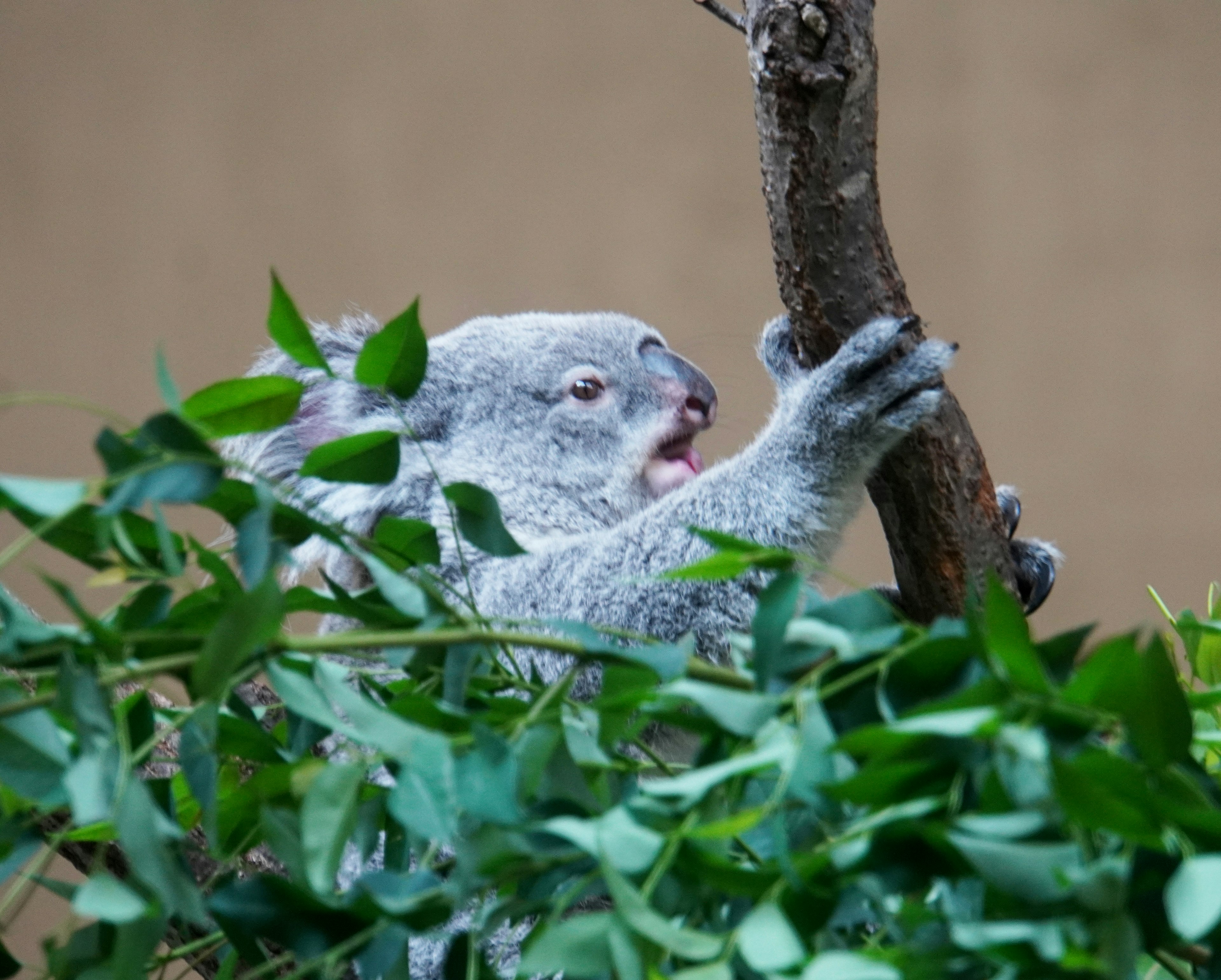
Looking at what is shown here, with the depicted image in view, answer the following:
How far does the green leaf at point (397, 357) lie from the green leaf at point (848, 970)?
1.19 feet

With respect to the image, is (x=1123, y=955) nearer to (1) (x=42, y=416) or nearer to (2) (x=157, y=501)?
(2) (x=157, y=501)

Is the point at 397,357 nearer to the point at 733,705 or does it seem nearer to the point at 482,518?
the point at 482,518

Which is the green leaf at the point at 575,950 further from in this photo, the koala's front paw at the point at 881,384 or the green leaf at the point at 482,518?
the koala's front paw at the point at 881,384

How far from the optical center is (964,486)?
3.79 ft

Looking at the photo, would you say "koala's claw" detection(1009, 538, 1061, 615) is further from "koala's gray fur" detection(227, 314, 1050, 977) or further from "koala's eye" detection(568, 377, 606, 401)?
"koala's eye" detection(568, 377, 606, 401)

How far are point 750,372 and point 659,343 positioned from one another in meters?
1.41

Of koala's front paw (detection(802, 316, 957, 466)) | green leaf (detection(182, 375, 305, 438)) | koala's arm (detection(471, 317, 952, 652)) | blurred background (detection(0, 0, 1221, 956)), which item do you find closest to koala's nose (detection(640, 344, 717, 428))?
koala's arm (detection(471, 317, 952, 652))

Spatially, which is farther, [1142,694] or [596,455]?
[596,455]

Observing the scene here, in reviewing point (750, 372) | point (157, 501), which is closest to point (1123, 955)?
point (157, 501)

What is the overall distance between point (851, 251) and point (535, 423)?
2.13ft

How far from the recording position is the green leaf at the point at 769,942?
475mm

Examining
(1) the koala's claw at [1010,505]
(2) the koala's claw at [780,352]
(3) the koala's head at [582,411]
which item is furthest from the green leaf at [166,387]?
(3) the koala's head at [582,411]

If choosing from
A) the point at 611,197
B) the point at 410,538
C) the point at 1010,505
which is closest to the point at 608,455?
the point at 1010,505

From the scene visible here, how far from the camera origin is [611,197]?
3119mm
